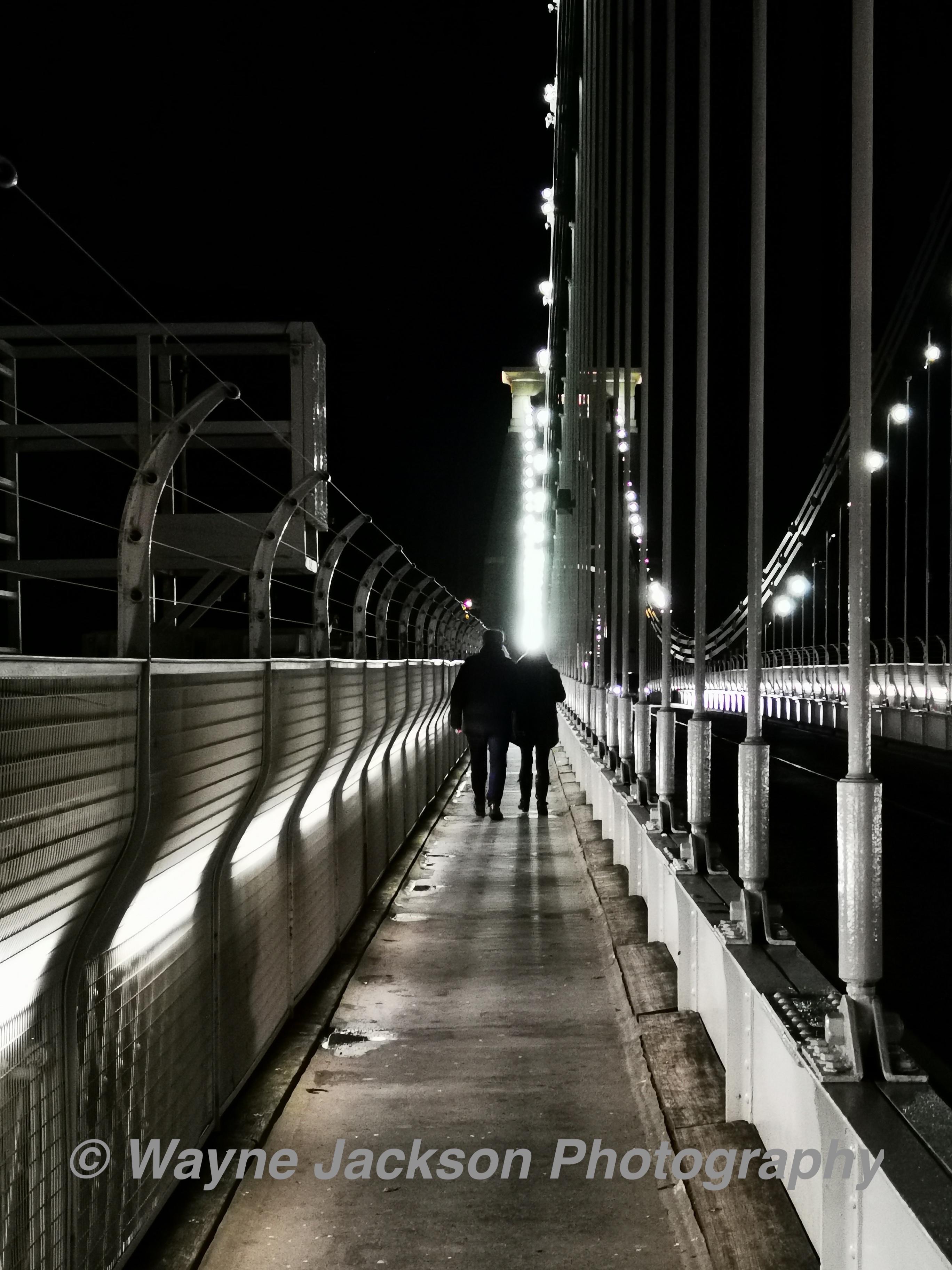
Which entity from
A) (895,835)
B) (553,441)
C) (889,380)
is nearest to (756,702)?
(895,835)

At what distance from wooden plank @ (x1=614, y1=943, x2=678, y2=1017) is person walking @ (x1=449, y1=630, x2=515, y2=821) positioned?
258 inches

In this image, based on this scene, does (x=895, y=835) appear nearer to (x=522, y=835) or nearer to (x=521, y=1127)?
(x=522, y=835)

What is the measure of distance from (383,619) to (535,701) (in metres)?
3.87

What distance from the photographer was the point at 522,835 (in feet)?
41.9

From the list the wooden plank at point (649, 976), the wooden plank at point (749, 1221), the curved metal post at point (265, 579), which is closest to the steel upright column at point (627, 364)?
the wooden plank at point (649, 976)

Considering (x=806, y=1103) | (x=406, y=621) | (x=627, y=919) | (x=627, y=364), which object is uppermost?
(x=627, y=364)

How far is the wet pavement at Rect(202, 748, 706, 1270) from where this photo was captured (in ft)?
12.1

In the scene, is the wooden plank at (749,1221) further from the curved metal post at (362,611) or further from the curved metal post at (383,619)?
the curved metal post at (383,619)

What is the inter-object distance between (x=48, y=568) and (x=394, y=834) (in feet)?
16.9

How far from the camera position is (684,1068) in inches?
197

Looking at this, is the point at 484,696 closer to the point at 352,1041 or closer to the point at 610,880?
the point at 610,880

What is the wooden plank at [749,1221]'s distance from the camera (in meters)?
3.44

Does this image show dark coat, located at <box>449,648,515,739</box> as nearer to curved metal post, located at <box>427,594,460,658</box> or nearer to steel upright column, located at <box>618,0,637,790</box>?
steel upright column, located at <box>618,0,637,790</box>

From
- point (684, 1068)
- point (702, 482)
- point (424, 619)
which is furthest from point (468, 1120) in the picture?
point (424, 619)
